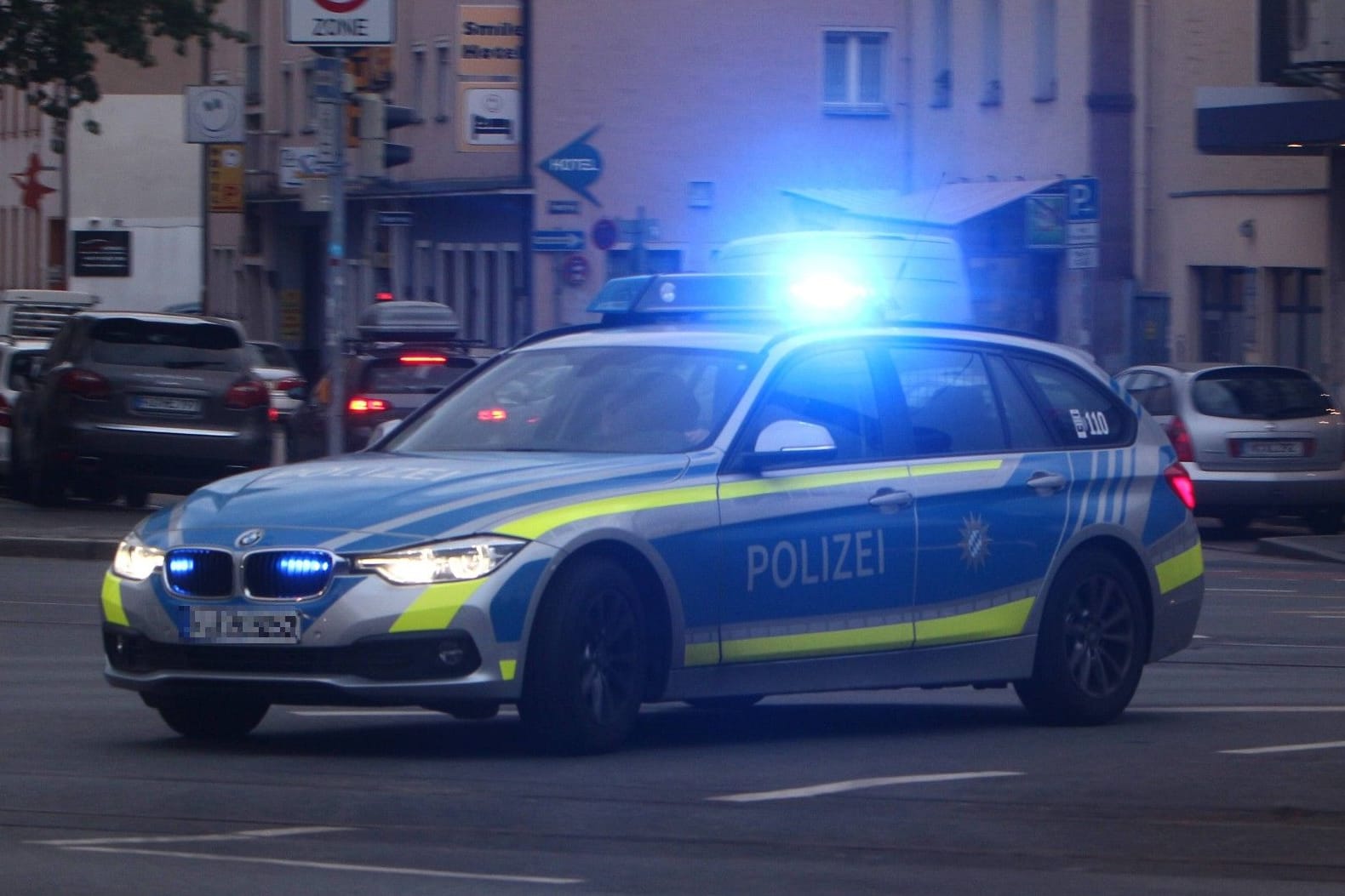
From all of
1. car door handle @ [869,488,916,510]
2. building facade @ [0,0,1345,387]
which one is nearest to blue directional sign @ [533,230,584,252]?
building facade @ [0,0,1345,387]

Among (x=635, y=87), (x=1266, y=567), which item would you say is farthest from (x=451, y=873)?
(x=635, y=87)

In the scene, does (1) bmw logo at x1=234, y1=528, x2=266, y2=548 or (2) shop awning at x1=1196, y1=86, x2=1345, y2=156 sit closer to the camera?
(1) bmw logo at x1=234, y1=528, x2=266, y2=548

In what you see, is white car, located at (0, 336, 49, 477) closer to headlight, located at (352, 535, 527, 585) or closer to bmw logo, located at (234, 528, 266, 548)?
bmw logo, located at (234, 528, 266, 548)

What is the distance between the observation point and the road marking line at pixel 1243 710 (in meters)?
11.5

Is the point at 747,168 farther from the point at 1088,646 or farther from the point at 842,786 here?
the point at 842,786

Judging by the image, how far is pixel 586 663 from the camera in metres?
9.05

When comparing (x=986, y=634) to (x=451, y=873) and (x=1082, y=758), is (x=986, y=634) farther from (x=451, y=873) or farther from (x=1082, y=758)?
(x=451, y=873)

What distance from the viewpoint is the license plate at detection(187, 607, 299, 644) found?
8.84m

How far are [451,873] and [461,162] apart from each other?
4870 centimetres

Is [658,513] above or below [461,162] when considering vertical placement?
below

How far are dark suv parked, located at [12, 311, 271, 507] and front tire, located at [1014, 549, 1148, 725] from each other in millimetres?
14027

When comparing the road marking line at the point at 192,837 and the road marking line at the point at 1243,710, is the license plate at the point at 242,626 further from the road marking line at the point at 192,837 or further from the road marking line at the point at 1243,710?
the road marking line at the point at 1243,710

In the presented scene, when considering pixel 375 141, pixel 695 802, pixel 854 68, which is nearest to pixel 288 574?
pixel 695 802

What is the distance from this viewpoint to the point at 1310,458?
82.9 feet
